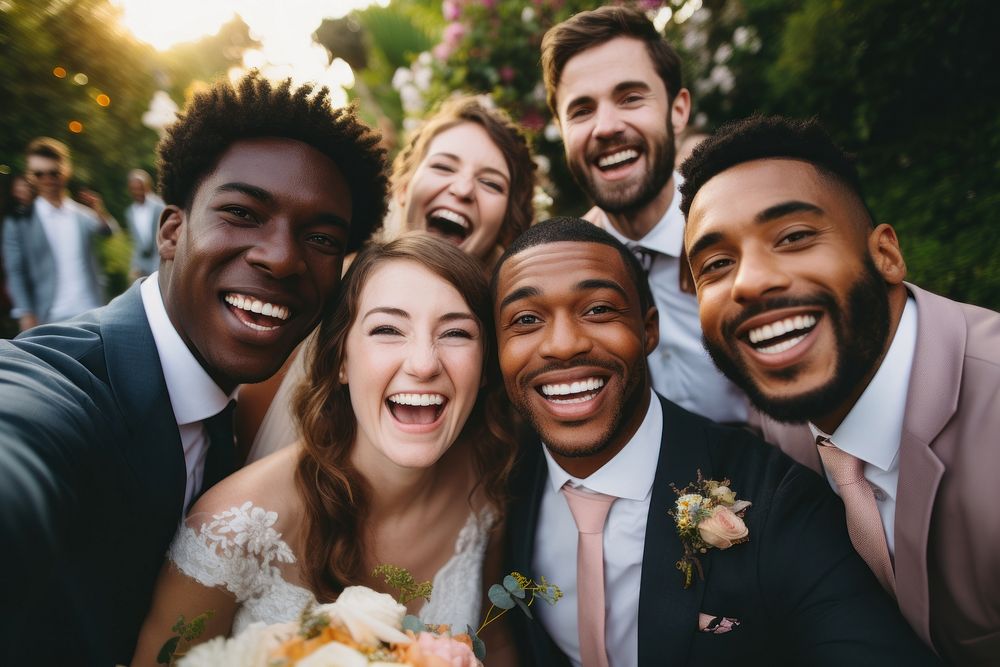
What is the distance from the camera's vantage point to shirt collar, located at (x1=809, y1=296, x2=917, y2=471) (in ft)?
6.69

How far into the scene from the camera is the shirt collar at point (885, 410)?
2.04 m

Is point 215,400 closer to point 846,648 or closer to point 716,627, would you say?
point 716,627

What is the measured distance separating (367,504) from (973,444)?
241 centimetres

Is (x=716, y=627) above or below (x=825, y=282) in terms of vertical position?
below

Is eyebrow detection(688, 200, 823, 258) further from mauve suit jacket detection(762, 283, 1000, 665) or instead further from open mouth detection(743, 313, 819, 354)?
mauve suit jacket detection(762, 283, 1000, 665)

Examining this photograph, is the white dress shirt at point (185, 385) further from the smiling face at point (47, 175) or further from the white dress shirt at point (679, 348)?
the smiling face at point (47, 175)

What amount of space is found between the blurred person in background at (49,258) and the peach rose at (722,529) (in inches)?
301

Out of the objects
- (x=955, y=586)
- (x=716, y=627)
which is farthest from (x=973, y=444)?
(x=716, y=627)

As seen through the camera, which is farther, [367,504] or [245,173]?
[367,504]

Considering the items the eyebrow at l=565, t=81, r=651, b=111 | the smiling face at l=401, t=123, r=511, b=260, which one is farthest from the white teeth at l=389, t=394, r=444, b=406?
the eyebrow at l=565, t=81, r=651, b=111

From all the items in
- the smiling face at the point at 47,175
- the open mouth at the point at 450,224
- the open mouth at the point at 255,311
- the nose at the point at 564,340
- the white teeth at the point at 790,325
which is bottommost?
the open mouth at the point at 255,311

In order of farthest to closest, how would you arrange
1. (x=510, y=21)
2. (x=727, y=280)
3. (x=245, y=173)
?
(x=510, y=21), (x=245, y=173), (x=727, y=280)

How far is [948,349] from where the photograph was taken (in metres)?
1.95

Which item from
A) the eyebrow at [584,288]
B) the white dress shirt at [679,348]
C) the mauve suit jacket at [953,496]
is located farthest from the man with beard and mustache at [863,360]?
the white dress shirt at [679,348]
